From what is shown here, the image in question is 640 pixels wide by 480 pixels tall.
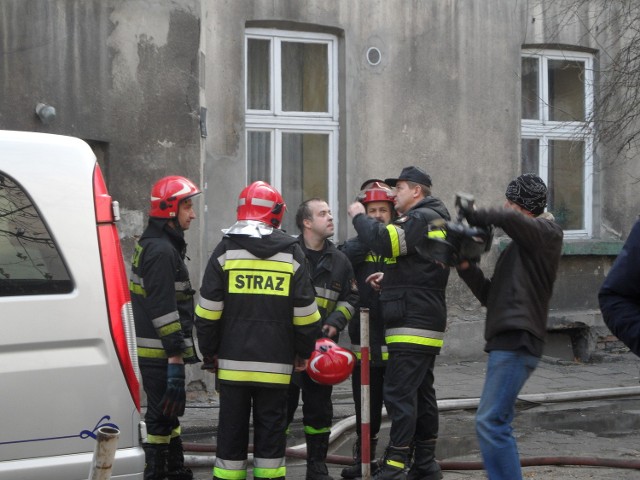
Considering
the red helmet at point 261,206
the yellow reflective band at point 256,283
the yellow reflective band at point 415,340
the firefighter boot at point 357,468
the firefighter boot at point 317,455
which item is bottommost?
the firefighter boot at point 357,468

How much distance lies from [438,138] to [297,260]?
243 inches

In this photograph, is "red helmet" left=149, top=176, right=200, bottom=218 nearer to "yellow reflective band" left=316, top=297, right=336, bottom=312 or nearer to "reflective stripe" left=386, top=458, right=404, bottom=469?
"yellow reflective band" left=316, top=297, right=336, bottom=312

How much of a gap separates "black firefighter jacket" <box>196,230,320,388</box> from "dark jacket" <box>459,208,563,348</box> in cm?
98

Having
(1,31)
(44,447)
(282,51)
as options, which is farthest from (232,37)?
(44,447)

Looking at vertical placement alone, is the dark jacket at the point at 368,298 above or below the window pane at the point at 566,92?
below

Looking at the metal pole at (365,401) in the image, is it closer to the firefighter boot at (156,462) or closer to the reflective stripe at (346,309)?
the reflective stripe at (346,309)

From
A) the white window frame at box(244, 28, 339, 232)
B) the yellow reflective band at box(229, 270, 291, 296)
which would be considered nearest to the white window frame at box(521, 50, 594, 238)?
the white window frame at box(244, 28, 339, 232)

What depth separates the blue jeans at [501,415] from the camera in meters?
5.17

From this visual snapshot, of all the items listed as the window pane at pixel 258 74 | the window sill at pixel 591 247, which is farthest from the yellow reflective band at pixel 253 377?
the window sill at pixel 591 247

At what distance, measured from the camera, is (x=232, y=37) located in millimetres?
10141

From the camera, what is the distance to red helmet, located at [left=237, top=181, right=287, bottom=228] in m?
5.53

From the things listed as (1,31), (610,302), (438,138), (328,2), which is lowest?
(610,302)

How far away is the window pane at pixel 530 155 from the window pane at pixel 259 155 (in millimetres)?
3397

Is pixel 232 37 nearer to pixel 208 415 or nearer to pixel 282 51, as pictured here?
pixel 282 51
